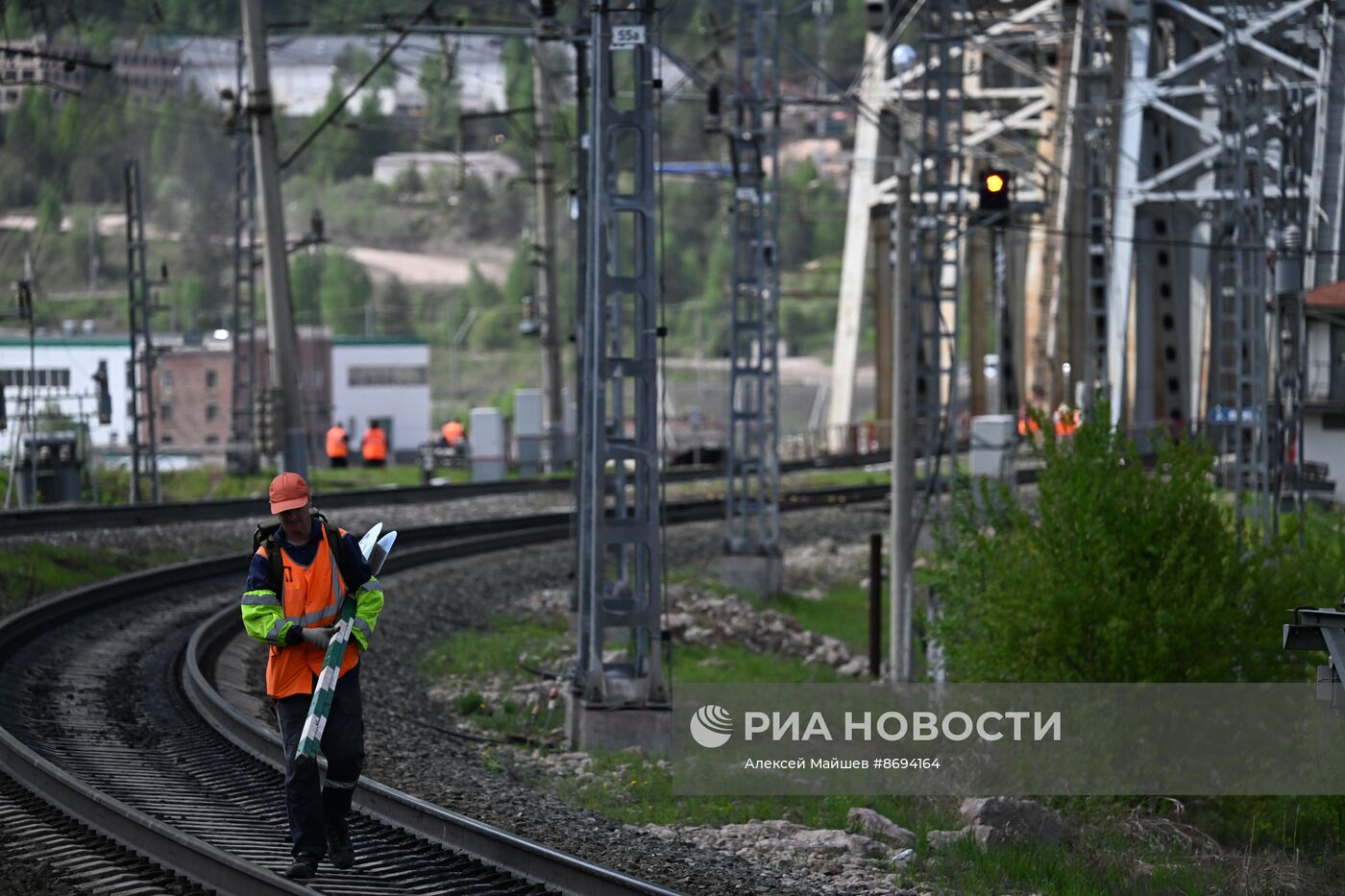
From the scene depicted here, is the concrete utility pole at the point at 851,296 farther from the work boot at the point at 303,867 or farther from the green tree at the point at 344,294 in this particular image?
the green tree at the point at 344,294

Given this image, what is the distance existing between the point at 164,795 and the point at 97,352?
62615 millimetres

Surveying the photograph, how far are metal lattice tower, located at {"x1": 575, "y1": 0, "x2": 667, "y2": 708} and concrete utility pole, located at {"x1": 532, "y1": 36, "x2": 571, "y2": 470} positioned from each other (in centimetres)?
2949

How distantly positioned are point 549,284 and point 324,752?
39501mm

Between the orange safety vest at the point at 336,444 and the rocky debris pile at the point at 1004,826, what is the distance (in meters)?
36.6

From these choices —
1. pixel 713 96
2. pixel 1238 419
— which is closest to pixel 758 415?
pixel 713 96

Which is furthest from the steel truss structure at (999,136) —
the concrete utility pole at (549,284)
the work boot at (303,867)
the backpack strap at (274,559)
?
the work boot at (303,867)

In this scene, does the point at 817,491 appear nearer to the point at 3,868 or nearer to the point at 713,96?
the point at 713,96

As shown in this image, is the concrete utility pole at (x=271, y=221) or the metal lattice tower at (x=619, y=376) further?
the concrete utility pole at (x=271, y=221)

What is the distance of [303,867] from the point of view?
941 cm

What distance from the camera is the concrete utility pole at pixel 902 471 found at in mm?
22125

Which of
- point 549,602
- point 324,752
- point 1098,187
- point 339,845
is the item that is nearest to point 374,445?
point 1098,187

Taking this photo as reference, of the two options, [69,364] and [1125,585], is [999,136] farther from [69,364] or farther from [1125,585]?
[1125,585]

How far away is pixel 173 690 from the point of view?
16203mm

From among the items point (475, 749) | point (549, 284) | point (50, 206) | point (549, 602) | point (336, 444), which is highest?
point (50, 206)
